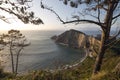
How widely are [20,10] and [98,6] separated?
179 inches

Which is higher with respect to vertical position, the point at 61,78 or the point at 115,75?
the point at 115,75

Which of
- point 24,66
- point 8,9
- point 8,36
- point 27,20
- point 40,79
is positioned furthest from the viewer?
point 24,66

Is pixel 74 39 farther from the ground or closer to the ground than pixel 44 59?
closer to the ground

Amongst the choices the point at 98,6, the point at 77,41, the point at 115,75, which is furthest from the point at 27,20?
the point at 77,41

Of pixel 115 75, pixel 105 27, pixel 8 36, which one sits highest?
pixel 105 27

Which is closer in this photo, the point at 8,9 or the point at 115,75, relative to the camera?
the point at 115,75

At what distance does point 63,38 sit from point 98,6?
13505 cm

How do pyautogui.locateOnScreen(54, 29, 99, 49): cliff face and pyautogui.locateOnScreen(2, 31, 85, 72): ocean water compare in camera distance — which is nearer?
pyautogui.locateOnScreen(2, 31, 85, 72): ocean water

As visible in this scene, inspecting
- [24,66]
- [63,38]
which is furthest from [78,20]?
[63,38]

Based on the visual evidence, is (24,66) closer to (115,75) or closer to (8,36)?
(8,36)

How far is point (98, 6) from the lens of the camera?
10.6m

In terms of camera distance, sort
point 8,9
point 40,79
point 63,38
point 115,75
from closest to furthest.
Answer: point 115,75, point 40,79, point 8,9, point 63,38

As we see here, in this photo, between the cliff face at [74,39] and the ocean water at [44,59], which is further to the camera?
the cliff face at [74,39]

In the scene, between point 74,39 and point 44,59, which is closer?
point 44,59
